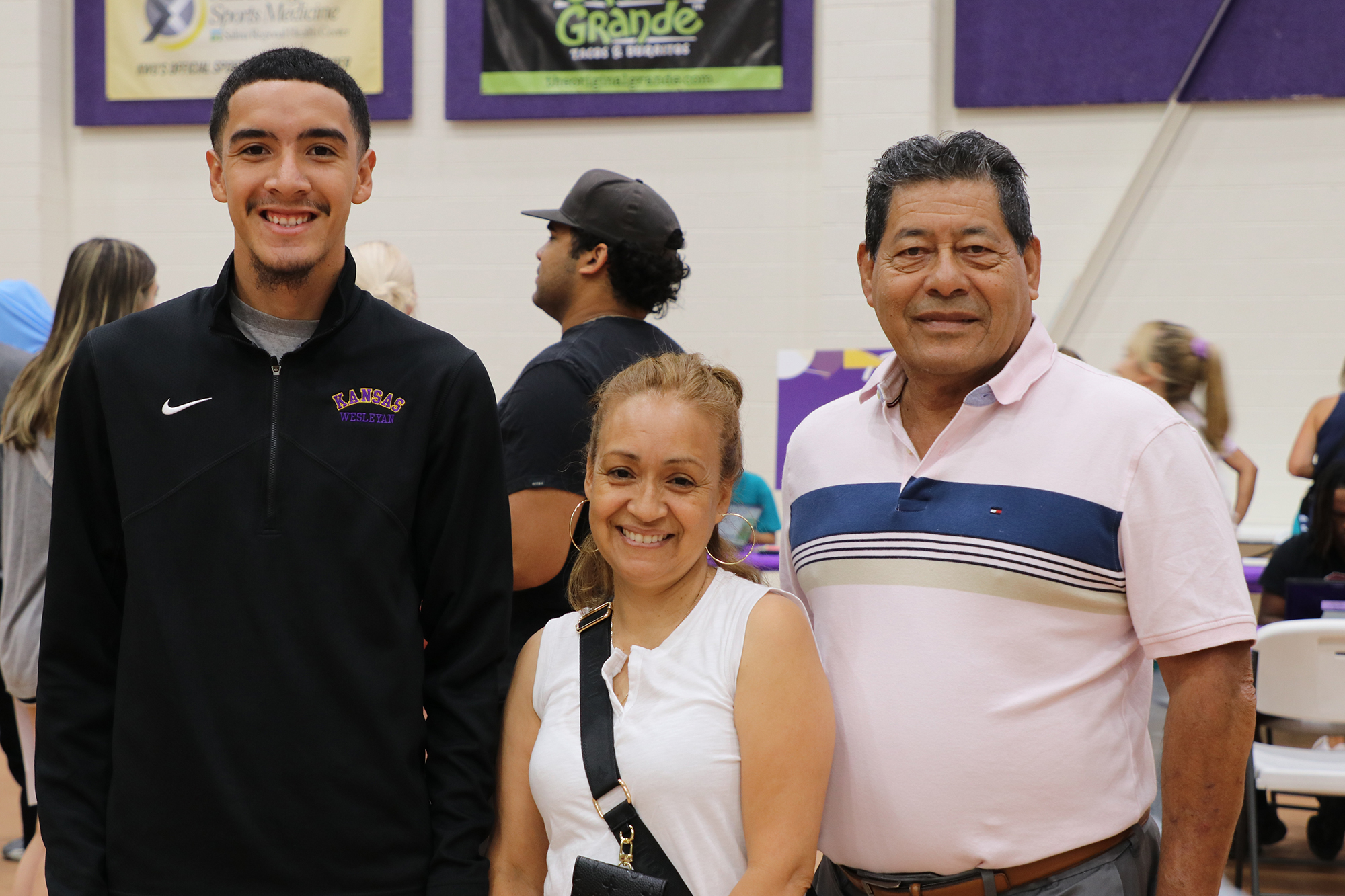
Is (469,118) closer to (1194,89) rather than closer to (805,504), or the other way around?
(1194,89)

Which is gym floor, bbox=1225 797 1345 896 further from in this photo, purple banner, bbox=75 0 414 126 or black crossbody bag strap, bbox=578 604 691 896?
purple banner, bbox=75 0 414 126

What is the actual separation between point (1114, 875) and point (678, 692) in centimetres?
59

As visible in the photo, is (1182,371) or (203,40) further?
(203,40)

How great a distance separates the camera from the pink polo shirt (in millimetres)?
1426

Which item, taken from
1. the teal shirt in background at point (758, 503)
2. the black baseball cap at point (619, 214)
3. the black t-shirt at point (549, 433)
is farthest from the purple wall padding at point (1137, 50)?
the black t-shirt at point (549, 433)

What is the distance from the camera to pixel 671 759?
4.52ft

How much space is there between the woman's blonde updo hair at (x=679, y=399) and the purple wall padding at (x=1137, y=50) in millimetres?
5029

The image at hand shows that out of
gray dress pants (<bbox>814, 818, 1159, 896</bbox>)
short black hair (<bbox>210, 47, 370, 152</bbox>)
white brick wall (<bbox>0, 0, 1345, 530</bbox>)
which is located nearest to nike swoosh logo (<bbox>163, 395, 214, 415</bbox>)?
short black hair (<bbox>210, 47, 370, 152</bbox>)

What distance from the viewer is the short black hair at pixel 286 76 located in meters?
1.40

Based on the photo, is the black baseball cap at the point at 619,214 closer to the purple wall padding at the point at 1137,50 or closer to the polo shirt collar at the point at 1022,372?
the polo shirt collar at the point at 1022,372

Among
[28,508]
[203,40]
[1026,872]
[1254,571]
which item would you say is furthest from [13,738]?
[203,40]

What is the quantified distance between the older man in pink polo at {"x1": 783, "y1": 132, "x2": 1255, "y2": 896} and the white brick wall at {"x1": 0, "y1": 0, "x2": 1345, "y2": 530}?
4.51 m

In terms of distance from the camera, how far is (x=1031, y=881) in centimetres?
145

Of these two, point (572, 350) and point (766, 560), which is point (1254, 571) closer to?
point (766, 560)
